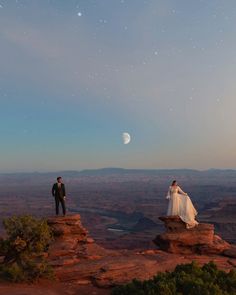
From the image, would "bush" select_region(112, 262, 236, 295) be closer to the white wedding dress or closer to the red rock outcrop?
the red rock outcrop

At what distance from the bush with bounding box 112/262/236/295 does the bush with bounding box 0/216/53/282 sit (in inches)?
177

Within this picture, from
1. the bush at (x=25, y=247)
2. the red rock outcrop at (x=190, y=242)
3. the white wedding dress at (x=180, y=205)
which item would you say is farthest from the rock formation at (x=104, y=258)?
the bush at (x=25, y=247)

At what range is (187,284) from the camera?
1537 cm

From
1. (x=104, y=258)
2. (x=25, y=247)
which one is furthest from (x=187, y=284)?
(x=25, y=247)

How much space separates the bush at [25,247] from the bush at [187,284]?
4.49 metres

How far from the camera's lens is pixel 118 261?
2108cm

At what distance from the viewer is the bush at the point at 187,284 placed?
14.8 m

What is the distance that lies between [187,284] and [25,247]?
819cm

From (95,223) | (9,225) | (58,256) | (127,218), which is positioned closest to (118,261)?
(58,256)

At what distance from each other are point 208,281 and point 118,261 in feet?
19.1

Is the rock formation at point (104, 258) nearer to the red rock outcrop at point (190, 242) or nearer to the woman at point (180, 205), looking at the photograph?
the red rock outcrop at point (190, 242)

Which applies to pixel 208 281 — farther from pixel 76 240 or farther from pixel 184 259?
pixel 76 240

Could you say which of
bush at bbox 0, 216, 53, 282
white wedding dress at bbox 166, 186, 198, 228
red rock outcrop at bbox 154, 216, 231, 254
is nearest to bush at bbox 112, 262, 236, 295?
bush at bbox 0, 216, 53, 282

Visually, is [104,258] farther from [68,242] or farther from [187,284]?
[187,284]
